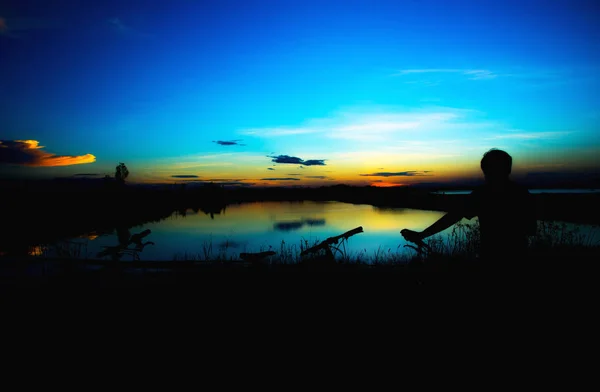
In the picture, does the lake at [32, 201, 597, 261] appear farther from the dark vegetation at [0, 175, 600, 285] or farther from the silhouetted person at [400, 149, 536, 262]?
the silhouetted person at [400, 149, 536, 262]

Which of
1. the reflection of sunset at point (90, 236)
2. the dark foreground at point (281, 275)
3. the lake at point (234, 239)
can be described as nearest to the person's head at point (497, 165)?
the dark foreground at point (281, 275)

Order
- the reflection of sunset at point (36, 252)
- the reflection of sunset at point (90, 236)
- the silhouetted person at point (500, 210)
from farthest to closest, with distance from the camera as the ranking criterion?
the reflection of sunset at point (90, 236), the reflection of sunset at point (36, 252), the silhouetted person at point (500, 210)

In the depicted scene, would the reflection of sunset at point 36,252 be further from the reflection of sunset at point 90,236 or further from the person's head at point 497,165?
the person's head at point 497,165

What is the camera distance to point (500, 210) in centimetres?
286

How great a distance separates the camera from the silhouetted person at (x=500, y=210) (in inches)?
110

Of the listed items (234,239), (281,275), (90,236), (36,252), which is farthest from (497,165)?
(90,236)

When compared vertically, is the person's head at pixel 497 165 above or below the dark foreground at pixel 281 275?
above

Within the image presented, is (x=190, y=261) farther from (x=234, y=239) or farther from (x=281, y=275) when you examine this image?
(x=234, y=239)

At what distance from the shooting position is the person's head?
2.90m

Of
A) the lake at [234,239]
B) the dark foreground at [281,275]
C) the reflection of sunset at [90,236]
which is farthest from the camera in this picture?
the reflection of sunset at [90,236]

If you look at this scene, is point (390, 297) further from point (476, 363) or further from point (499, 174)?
point (499, 174)

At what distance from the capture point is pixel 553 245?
13.0 meters

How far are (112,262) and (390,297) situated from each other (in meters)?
6.07

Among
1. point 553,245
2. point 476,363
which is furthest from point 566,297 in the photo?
point 553,245
